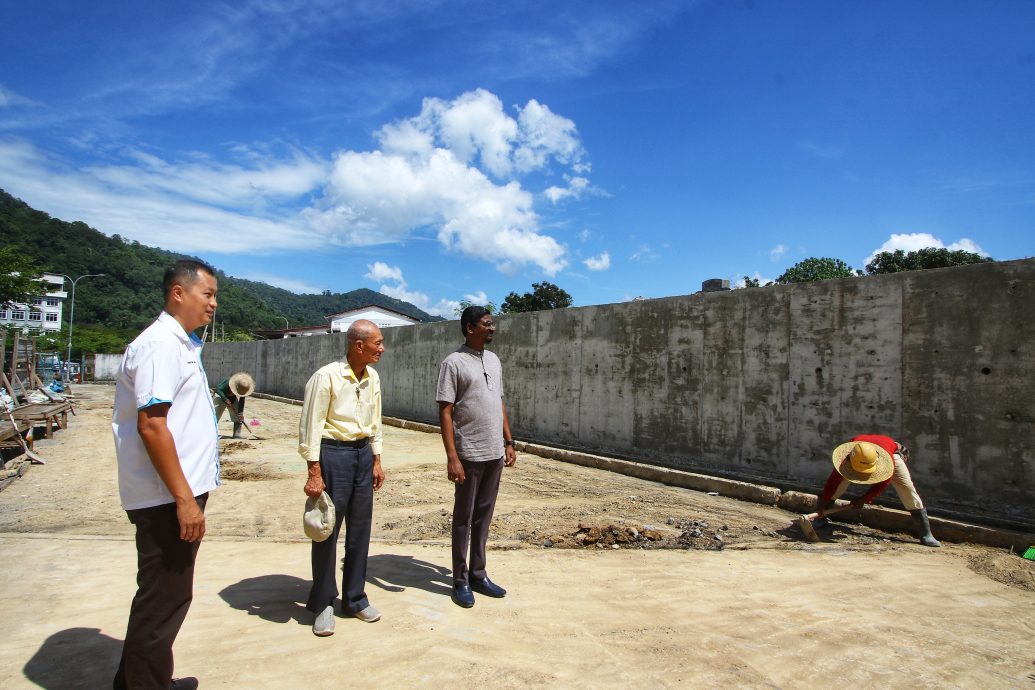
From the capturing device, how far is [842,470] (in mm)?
5371

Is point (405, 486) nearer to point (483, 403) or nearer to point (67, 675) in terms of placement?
point (483, 403)

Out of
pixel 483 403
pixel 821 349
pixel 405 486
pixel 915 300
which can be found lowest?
pixel 405 486

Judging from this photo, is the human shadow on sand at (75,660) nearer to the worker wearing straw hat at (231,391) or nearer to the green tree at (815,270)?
the worker wearing straw hat at (231,391)

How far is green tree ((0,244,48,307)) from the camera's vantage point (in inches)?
980

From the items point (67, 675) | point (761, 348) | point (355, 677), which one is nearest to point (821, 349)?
point (761, 348)

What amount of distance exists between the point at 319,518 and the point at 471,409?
111 cm

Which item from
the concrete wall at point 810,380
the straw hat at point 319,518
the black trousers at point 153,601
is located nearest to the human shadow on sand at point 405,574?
the straw hat at point 319,518

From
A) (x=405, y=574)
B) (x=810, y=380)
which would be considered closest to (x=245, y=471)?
(x=405, y=574)

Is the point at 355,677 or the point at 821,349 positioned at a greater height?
the point at 821,349

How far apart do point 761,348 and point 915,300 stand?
1.82 metres

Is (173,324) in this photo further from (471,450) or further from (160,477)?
(471,450)

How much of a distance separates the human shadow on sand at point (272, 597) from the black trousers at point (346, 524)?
0.32 feet

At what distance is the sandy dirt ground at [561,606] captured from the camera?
2729 millimetres

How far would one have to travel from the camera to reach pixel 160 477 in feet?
6.95
